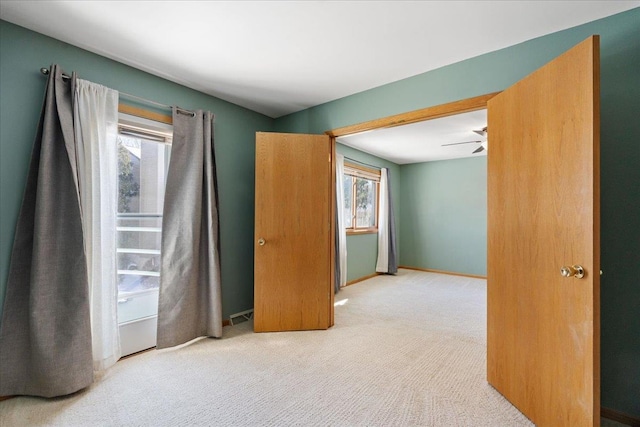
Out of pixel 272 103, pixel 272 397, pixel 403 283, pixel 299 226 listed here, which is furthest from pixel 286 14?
pixel 403 283

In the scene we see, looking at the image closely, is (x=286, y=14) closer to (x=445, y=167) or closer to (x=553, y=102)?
(x=553, y=102)

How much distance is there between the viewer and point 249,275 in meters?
3.22

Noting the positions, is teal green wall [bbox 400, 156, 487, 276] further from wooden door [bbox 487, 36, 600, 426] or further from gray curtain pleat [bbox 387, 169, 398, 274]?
wooden door [bbox 487, 36, 600, 426]

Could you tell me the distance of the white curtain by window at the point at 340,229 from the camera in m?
4.36

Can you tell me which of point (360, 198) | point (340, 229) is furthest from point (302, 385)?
point (360, 198)

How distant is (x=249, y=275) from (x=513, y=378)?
98.5 inches

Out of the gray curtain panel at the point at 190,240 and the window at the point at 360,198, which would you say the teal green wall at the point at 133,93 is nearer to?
the gray curtain panel at the point at 190,240

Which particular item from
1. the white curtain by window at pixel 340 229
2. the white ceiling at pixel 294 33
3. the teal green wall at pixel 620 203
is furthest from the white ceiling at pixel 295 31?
the white curtain by window at pixel 340 229

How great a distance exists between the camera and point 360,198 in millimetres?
5473

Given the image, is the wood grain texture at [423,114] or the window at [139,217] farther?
the window at [139,217]

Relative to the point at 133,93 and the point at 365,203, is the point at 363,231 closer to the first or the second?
the point at 365,203

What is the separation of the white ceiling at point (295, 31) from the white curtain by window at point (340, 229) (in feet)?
6.68

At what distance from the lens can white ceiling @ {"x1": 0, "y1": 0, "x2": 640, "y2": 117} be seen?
1.62 meters

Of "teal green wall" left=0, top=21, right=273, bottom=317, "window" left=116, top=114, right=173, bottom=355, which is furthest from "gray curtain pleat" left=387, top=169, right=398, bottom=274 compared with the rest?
"window" left=116, top=114, right=173, bottom=355
